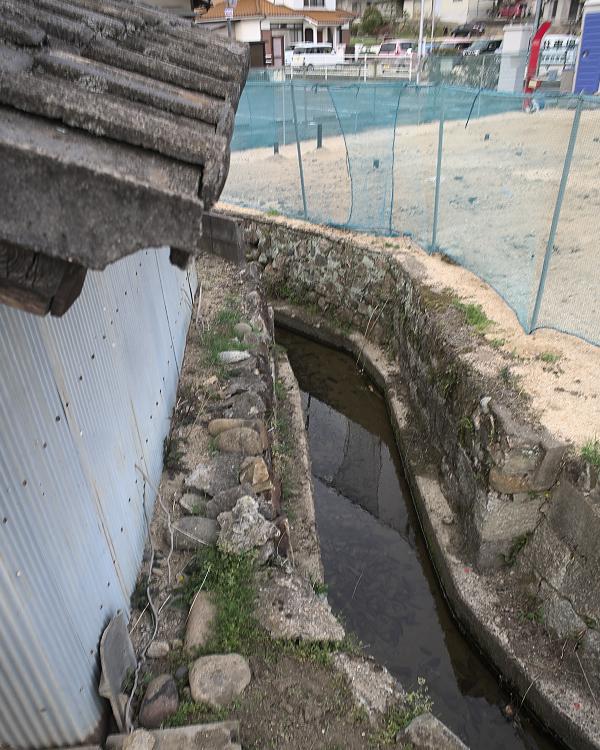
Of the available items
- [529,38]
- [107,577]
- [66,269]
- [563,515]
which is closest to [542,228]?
[563,515]

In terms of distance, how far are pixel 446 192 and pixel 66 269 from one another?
7.24 metres

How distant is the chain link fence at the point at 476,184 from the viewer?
6000mm

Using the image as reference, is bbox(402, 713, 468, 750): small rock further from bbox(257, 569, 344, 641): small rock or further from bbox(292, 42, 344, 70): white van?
bbox(292, 42, 344, 70): white van

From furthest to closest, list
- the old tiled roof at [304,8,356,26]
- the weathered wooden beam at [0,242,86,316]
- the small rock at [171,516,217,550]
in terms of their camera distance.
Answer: the old tiled roof at [304,8,356,26] → the small rock at [171,516,217,550] → the weathered wooden beam at [0,242,86,316]

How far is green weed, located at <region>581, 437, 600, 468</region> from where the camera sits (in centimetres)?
395

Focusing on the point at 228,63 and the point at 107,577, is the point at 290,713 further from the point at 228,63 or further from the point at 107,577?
the point at 228,63

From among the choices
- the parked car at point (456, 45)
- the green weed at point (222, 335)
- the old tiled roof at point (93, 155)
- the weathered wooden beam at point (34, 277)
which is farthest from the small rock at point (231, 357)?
the parked car at point (456, 45)

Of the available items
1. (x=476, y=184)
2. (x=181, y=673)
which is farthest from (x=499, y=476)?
(x=476, y=184)

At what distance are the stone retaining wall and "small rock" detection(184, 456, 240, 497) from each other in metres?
2.05

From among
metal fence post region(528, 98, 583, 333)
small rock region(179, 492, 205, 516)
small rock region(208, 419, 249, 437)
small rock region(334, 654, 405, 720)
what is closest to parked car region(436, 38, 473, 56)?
metal fence post region(528, 98, 583, 333)

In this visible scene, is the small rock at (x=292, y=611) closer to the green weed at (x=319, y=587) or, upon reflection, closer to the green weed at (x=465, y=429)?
the green weed at (x=319, y=587)

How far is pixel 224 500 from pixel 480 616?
7.26ft

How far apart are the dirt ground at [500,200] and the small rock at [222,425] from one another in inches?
127

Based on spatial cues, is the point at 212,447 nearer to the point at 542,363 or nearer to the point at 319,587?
the point at 319,587
